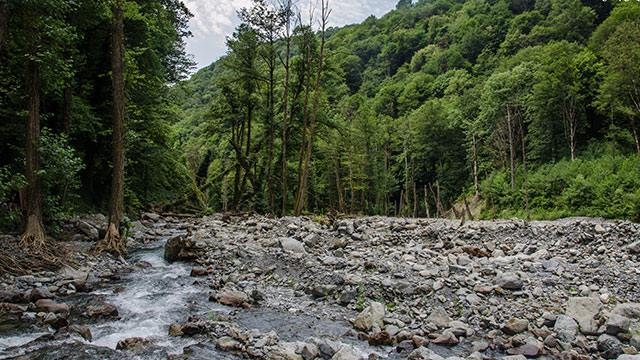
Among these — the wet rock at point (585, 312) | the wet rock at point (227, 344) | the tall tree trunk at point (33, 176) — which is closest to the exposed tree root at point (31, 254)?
the tall tree trunk at point (33, 176)

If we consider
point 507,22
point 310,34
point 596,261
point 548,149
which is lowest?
point 596,261

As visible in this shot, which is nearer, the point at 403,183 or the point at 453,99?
the point at 403,183

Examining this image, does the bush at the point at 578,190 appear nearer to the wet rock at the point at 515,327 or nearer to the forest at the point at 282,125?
the forest at the point at 282,125

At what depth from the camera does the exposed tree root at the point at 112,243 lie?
10.8m

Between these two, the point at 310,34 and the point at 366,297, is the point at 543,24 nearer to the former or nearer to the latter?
the point at 310,34

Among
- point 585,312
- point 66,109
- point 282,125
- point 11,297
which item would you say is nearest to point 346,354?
point 585,312

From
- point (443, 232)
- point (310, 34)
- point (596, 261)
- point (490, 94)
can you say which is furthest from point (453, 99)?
point (596, 261)

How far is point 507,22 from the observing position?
259ft

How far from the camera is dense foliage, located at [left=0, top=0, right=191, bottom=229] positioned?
9180 mm

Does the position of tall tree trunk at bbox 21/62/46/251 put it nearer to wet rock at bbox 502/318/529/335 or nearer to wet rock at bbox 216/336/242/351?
wet rock at bbox 216/336/242/351

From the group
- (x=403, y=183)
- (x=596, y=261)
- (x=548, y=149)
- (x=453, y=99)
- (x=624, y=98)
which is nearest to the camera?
(x=596, y=261)

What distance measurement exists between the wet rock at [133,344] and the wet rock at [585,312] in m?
7.07

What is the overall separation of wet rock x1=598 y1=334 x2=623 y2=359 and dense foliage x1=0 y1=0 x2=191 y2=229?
10737mm

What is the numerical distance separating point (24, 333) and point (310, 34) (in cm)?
1975
